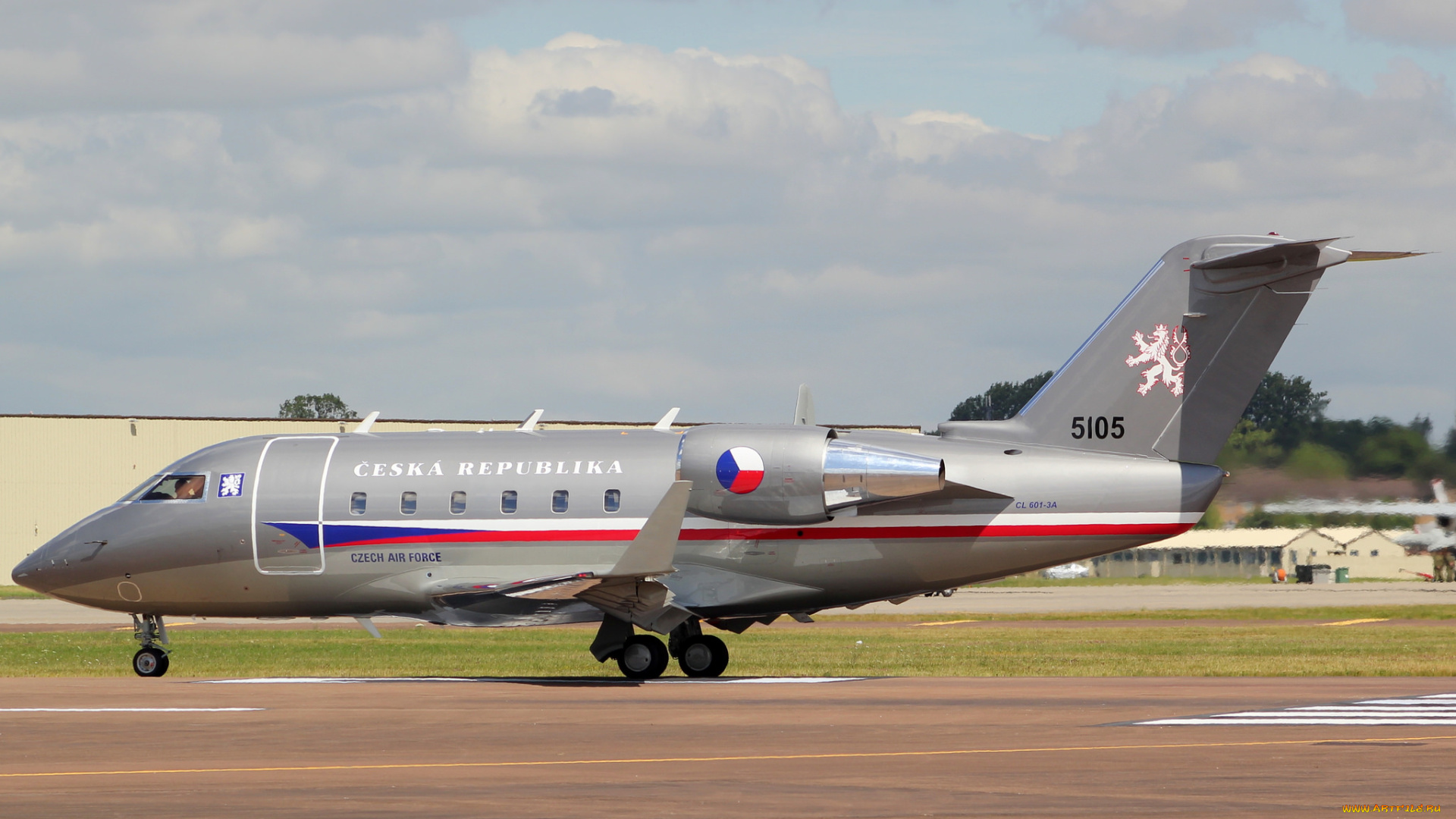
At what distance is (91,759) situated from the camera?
658 inches

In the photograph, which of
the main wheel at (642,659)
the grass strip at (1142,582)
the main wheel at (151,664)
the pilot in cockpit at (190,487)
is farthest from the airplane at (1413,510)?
the grass strip at (1142,582)

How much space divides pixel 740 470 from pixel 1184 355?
727 centimetres

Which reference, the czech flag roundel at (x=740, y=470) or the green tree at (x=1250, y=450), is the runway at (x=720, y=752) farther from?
the green tree at (x=1250, y=450)

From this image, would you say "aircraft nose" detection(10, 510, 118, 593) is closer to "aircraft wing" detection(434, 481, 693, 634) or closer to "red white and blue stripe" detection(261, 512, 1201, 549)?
"red white and blue stripe" detection(261, 512, 1201, 549)

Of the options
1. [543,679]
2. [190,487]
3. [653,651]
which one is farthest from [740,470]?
[190,487]

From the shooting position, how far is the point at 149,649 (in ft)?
94.2

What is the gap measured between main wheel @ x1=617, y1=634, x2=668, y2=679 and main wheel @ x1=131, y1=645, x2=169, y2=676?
806 cm

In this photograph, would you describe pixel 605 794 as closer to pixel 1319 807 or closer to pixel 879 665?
pixel 1319 807

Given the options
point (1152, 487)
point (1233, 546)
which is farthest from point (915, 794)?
point (1233, 546)

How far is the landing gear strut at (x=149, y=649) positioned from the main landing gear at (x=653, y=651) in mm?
7673

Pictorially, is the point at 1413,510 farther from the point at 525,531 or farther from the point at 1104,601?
the point at 1104,601

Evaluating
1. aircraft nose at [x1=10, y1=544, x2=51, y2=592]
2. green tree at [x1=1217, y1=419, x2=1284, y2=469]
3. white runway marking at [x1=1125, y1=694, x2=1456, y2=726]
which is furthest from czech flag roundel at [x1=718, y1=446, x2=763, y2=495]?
aircraft nose at [x1=10, y1=544, x2=51, y2=592]

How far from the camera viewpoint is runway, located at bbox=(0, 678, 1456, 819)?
44.1 ft

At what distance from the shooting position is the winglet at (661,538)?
24953 millimetres
